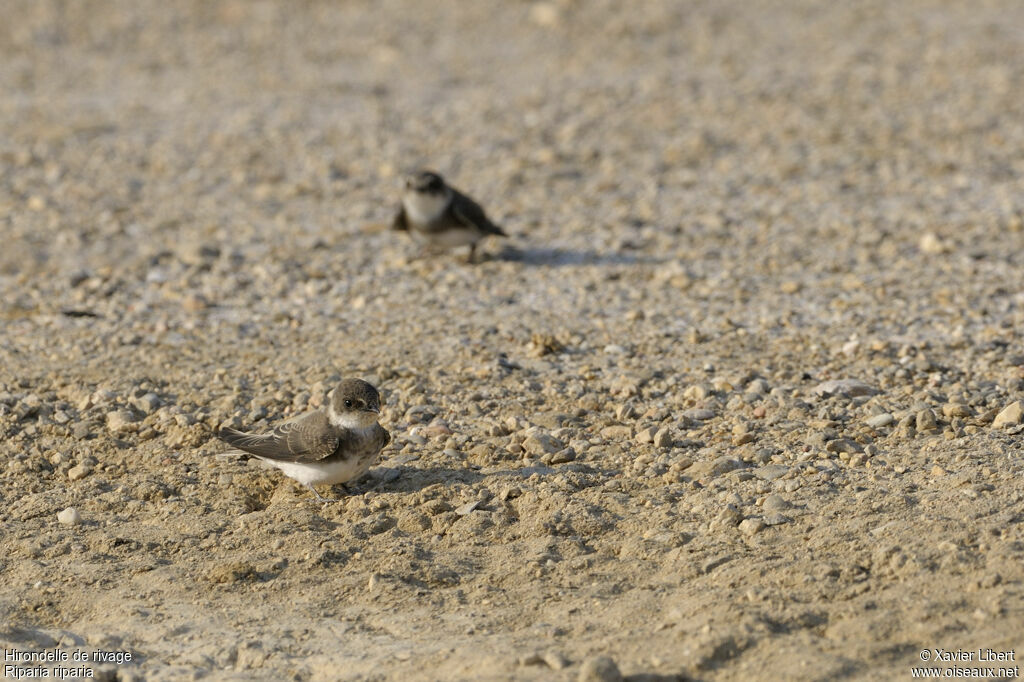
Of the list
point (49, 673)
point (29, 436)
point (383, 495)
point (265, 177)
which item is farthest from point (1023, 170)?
point (49, 673)

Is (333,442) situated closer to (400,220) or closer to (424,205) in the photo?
(424,205)

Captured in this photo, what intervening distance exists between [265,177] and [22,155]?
2472 mm

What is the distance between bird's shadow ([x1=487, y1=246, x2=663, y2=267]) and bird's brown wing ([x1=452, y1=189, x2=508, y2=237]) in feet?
0.71

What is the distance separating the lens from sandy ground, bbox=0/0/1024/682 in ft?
18.0

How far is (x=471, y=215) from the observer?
33.9 feet

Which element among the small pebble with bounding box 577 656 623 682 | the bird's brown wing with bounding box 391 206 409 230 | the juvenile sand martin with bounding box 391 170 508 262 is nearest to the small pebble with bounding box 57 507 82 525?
the small pebble with bounding box 577 656 623 682

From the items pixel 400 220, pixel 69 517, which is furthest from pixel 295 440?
pixel 400 220

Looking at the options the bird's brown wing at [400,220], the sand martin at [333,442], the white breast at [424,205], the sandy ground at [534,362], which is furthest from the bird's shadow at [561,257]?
the sand martin at [333,442]

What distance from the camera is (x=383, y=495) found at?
663 cm

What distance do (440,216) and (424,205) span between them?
20 centimetres

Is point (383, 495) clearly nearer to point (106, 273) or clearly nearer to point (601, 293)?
point (601, 293)

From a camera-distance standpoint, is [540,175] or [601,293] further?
[540,175]

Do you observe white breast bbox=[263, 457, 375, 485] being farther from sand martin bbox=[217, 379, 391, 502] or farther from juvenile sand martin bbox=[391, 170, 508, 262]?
juvenile sand martin bbox=[391, 170, 508, 262]

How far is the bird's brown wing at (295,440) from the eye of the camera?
6.44 metres
